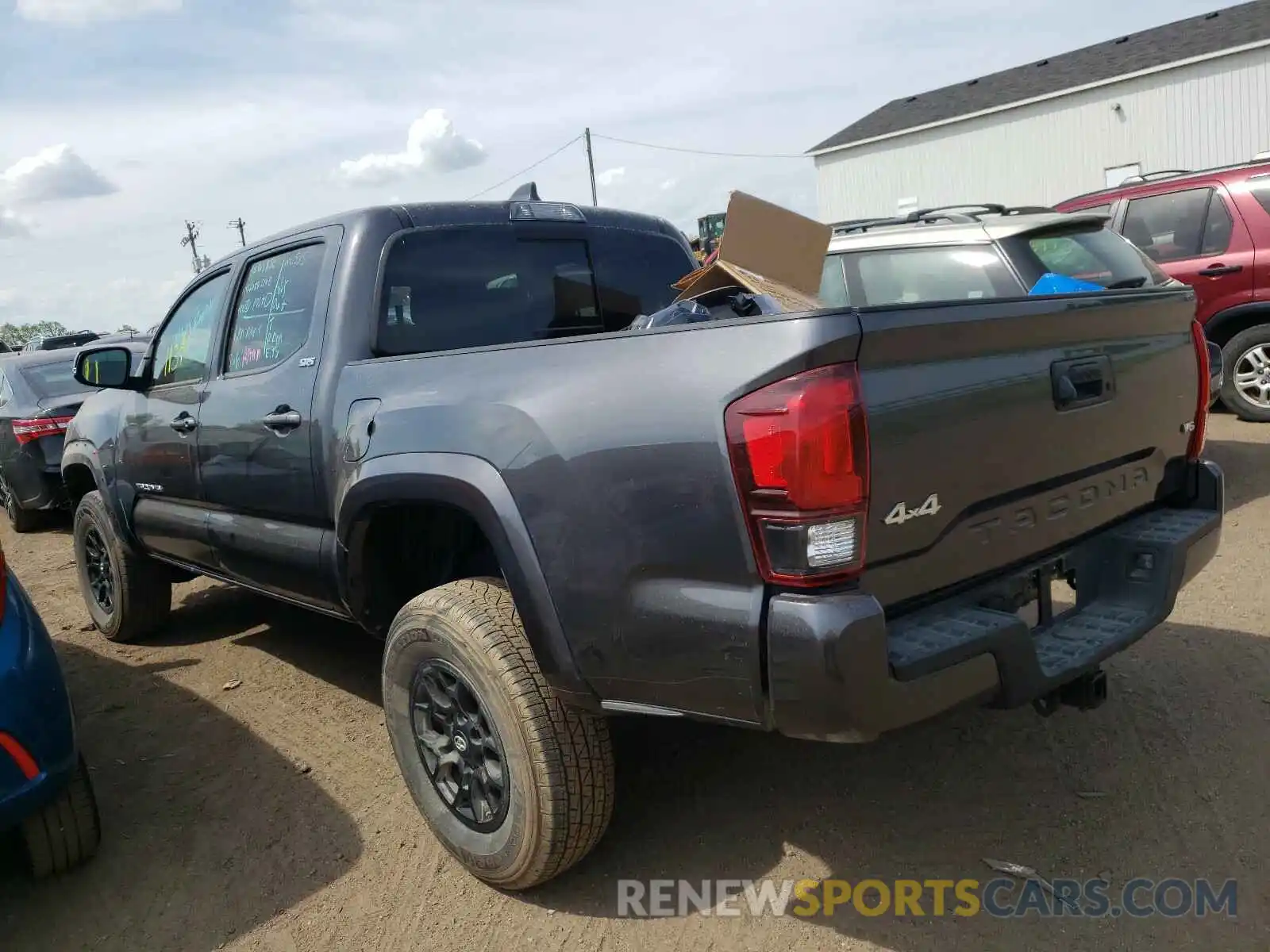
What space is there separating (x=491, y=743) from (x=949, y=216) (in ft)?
15.9

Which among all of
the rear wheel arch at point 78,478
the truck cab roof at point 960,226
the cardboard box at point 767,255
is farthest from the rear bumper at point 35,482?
the cardboard box at point 767,255

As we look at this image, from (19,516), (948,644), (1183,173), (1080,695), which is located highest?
(1183,173)

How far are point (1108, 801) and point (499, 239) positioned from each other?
2.77m

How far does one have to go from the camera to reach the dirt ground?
2557 millimetres

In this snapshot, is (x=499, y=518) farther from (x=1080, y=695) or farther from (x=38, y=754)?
(x=1080, y=695)

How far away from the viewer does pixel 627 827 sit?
9.86 feet

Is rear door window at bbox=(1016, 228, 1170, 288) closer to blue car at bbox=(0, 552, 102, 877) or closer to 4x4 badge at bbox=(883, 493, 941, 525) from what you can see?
4x4 badge at bbox=(883, 493, 941, 525)

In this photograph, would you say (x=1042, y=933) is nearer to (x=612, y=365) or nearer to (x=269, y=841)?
(x=612, y=365)

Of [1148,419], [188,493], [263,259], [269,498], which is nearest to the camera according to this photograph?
[1148,419]

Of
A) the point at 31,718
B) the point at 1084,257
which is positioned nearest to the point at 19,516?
the point at 31,718

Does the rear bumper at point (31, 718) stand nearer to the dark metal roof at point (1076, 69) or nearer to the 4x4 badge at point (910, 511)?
the 4x4 badge at point (910, 511)

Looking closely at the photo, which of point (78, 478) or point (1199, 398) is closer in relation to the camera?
point (1199, 398)

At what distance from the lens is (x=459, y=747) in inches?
110

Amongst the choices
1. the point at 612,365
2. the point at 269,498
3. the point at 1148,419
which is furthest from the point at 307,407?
the point at 1148,419
